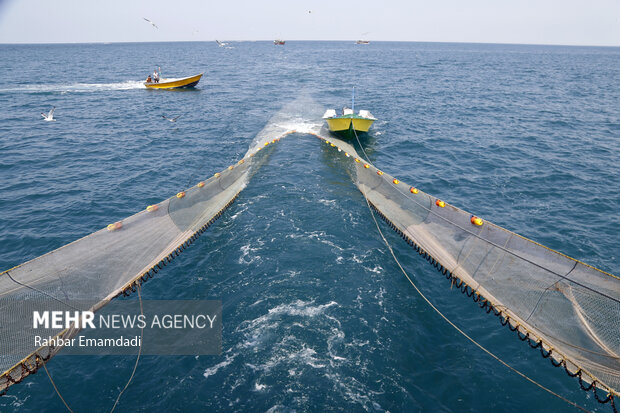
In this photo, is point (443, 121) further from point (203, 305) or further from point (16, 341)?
point (16, 341)

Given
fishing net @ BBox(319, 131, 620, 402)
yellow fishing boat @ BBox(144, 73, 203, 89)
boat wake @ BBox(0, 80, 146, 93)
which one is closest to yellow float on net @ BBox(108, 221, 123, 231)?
fishing net @ BBox(319, 131, 620, 402)

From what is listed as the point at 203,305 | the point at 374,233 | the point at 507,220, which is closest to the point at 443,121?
the point at 507,220

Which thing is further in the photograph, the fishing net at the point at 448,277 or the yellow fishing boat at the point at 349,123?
the yellow fishing boat at the point at 349,123

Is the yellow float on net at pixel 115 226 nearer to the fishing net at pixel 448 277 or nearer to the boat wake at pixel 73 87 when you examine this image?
the fishing net at pixel 448 277

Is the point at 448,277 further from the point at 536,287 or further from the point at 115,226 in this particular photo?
the point at 115,226

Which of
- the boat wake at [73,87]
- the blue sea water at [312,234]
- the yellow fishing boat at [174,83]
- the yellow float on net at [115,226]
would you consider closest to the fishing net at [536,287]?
the blue sea water at [312,234]

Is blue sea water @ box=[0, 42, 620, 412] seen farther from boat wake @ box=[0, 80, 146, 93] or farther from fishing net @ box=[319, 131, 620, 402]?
boat wake @ box=[0, 80, 146, 93]
